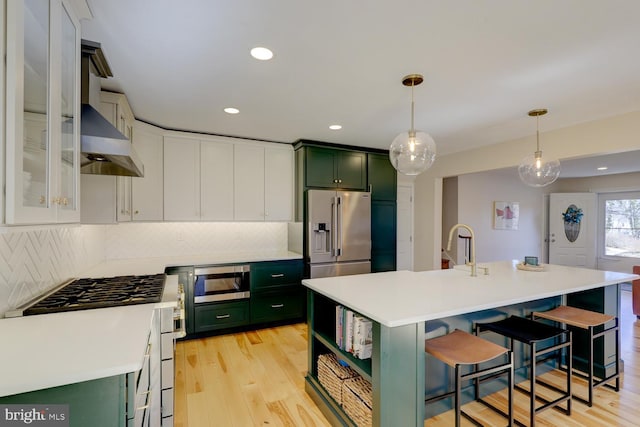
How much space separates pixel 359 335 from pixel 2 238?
74.3 inches

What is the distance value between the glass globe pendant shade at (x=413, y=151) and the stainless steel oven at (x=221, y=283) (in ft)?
7.31

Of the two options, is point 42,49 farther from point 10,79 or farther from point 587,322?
point 587,322

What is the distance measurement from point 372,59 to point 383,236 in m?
2.96

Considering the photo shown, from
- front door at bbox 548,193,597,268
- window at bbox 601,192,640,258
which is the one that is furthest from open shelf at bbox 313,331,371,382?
Answer: window at bbox 601,192,640,258

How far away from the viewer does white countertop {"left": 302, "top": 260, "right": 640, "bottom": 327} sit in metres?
1.61

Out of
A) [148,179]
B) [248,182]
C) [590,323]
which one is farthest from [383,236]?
[148,179]

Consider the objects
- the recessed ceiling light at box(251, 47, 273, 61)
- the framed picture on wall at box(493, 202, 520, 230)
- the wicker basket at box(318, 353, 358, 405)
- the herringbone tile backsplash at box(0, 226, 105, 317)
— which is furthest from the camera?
the framed picture on wall at box(493, 202, 520, 230)

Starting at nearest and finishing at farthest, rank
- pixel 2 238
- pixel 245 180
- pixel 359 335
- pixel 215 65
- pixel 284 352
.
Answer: pixel 2 238
pixel 359 335
pixel 215 65
pixel 284 352
pixel 245 180

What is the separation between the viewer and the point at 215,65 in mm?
2055

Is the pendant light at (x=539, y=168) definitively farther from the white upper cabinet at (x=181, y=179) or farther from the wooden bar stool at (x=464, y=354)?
the white upper cabinet at (x=181, y=179)

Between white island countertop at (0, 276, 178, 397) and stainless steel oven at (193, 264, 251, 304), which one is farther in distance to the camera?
stainless steel oven at (193, 264, 251, 304)

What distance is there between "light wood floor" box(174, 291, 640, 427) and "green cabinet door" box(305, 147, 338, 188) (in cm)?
198

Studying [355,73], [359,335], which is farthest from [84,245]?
[355,73]

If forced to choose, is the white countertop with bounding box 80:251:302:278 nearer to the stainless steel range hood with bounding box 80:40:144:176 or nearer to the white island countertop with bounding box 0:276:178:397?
the stainless steel range hood with bounding box 80:40:144:176
